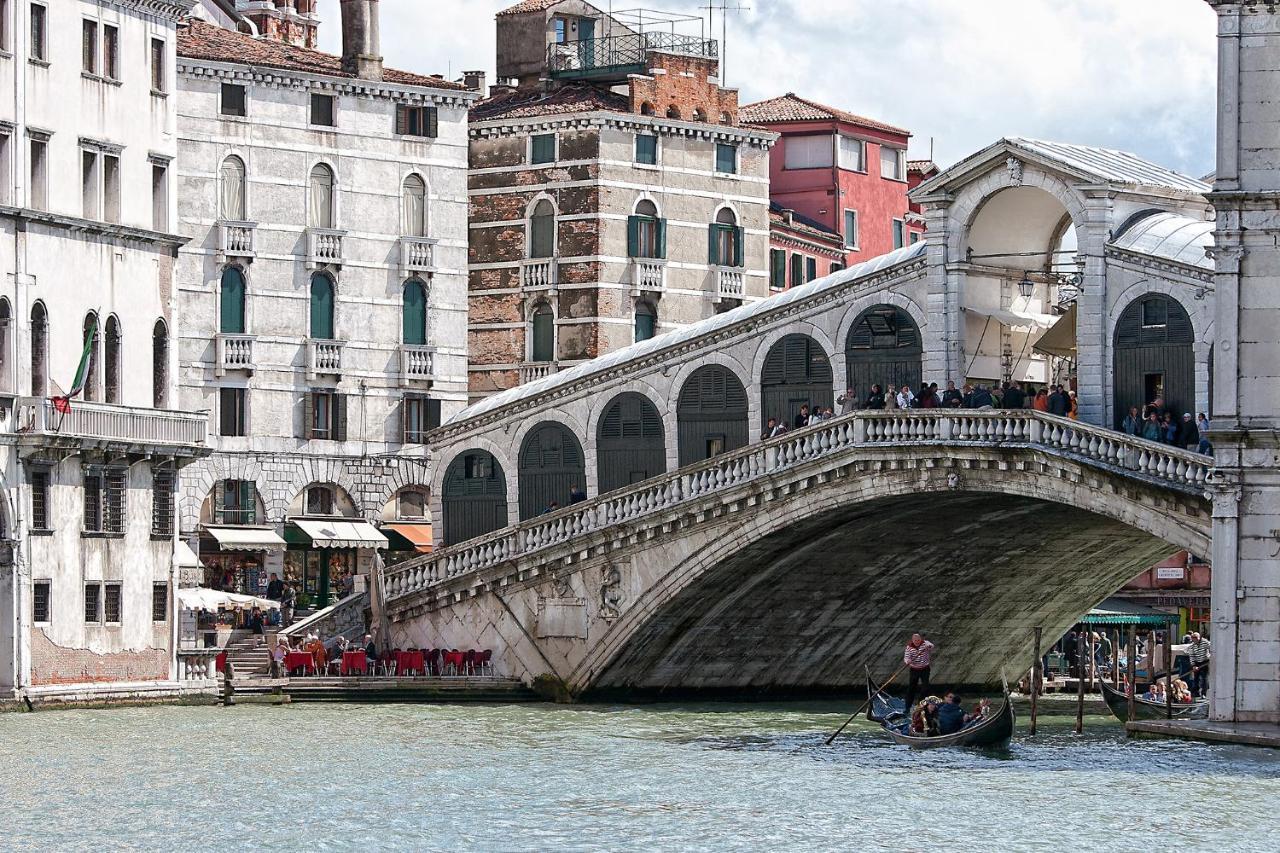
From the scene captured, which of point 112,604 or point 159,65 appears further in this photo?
point 159,65

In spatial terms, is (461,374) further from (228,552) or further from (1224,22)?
(1224,22)

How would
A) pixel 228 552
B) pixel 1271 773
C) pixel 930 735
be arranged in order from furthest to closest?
pixel 228 552 < pixel 930 735 < pixel 1271 773

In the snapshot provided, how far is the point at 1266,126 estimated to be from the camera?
43.8m

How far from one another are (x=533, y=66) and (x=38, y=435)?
23.3 m

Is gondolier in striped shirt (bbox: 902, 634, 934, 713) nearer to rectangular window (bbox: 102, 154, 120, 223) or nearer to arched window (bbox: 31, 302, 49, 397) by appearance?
arched window (bbox: 31, 302, 49, 397)

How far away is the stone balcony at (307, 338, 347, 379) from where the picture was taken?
202 feet

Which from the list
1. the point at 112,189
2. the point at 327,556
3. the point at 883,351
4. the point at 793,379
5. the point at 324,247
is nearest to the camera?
the point at 112,189

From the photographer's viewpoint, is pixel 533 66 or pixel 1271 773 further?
pixel 533 66

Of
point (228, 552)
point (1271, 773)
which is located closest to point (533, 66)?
point (228, 552)

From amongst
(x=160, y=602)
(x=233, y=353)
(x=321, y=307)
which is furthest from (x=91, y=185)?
(x=321, y=307)

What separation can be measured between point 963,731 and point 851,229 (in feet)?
107

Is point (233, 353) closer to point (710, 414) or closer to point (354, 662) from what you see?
point (354, 662)

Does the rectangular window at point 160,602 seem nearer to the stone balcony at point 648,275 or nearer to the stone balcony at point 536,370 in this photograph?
the stone balcony at point 536,370

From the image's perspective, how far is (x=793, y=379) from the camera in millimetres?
55438
